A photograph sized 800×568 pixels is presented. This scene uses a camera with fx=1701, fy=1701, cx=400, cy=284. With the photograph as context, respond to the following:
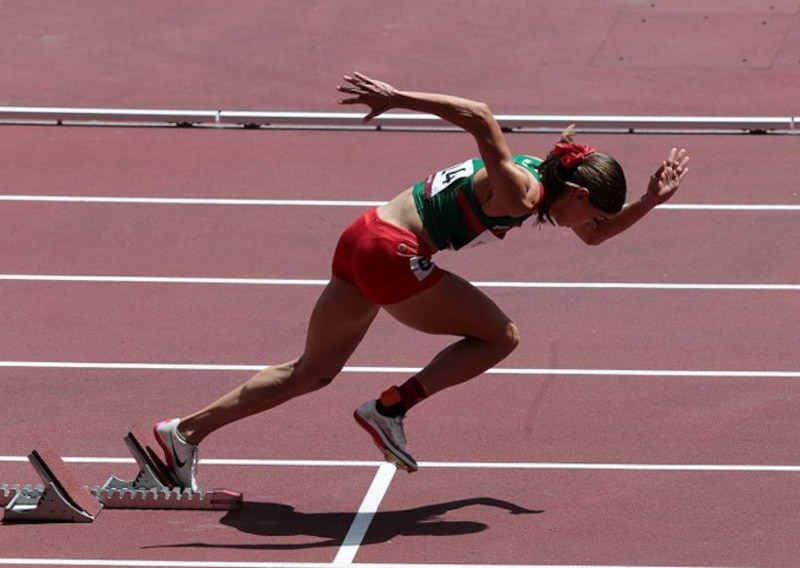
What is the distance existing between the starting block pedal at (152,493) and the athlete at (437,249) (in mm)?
490

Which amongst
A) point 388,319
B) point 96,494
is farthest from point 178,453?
point 388,319

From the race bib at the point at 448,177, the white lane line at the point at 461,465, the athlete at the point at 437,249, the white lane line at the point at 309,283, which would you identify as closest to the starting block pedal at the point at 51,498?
the white lane line at the point at 461,465

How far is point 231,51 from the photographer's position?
17.2m

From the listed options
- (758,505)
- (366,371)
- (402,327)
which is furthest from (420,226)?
(402,327)

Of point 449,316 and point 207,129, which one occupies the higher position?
point 207,129

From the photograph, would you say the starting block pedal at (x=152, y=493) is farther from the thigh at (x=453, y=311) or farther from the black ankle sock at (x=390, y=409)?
the thigh at (x=453, y=311)

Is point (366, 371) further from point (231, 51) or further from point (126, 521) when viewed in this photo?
point (231, 51)

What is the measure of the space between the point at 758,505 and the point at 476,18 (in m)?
10.9

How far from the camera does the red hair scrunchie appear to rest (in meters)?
7.20

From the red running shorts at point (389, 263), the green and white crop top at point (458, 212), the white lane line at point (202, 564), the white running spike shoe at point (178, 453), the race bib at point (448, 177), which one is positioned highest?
the race bib at point (448, 177)

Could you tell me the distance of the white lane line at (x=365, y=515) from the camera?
7.18 meters

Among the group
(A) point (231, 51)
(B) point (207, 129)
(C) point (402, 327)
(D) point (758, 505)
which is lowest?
(D) point (758, 505)

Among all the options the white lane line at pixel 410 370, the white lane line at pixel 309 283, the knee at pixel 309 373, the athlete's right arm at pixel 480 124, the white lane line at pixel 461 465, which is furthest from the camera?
the white lane line at pixel 309 283

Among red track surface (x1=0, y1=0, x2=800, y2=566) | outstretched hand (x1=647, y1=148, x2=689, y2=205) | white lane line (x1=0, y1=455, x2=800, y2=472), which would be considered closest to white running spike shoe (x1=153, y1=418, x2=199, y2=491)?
red track surface (x1=0, y1=0, x2=800, y2=566)
